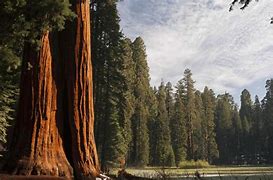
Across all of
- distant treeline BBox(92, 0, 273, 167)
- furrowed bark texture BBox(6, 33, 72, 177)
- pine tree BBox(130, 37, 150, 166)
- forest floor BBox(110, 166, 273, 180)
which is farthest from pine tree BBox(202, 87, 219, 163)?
furrowed bark texture BBox(6, 33, 72, 177)

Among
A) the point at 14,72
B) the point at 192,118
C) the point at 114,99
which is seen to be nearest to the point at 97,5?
the point at 114,99

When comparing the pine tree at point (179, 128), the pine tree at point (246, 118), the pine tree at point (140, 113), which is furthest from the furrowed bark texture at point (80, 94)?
the pine tree at point (246, 118)

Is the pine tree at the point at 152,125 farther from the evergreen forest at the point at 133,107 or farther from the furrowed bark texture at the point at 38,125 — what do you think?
the furrowed bark texture at the point at 38,125

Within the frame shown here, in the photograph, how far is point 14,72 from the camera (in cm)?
1727

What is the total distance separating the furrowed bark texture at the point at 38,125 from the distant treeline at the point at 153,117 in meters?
8.32

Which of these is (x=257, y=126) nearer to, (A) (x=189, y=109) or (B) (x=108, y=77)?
(A) (x=189, y=109)

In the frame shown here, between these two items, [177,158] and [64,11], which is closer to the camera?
[64,11]

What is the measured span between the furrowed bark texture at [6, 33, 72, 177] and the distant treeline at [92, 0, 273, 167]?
8.32 m

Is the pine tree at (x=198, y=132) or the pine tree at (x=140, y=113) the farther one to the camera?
the pine tree at (x=198, y=132)

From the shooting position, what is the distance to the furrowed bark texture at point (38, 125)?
30.4 feet

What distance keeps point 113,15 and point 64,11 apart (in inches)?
1078

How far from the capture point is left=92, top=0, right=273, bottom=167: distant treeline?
1476 inches

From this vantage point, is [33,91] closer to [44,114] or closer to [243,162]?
[44,114]

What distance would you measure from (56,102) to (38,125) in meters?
1.08
